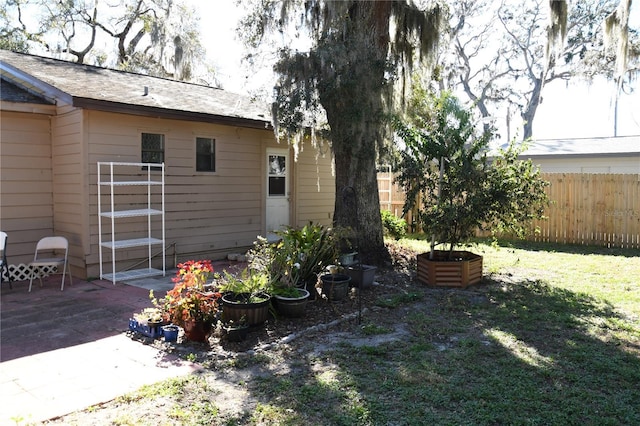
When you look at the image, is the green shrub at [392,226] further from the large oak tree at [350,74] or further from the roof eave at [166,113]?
the roof eave at [166,113]

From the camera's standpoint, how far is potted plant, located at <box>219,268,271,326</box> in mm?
4656

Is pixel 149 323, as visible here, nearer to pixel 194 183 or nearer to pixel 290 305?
pixel 290 305

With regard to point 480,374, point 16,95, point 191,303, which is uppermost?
point 16,95

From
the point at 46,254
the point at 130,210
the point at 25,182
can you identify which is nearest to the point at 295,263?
the point at 130,210

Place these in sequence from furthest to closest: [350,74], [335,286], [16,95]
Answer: [350,74] < [16,95] < [335,286]

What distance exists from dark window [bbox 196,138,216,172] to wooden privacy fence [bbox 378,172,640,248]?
6.90m

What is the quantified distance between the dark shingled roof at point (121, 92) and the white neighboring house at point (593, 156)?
323 inches

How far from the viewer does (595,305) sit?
5949 millimetres

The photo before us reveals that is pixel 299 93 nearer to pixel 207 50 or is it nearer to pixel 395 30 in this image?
pixel 395 30

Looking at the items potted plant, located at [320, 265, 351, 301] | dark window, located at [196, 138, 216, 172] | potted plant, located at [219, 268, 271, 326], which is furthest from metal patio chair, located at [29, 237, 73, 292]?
potted plant, located at [320, 265, 351, 301]

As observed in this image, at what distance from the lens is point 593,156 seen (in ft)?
43.7

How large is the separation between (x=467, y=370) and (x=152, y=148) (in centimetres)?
620

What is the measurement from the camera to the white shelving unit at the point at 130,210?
7.06 m

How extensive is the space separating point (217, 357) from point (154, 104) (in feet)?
16.3
